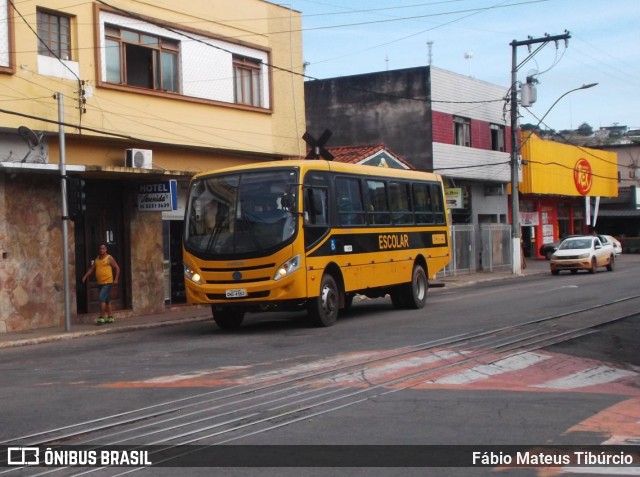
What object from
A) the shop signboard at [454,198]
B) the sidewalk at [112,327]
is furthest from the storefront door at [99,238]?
the shop signboard at [454,198]

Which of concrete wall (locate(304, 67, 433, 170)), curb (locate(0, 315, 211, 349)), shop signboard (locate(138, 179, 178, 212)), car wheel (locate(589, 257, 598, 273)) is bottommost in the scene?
curb (locate(0, 315, 211, 349))

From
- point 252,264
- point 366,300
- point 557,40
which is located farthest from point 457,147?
point 252,264

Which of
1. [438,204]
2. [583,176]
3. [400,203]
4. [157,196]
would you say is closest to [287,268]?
[400,203]

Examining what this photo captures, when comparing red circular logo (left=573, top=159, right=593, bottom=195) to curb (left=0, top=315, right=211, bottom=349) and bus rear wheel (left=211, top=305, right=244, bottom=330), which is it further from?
bus rear wheel (left=211, top=305, right=244, bottom=330)

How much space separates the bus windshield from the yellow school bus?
18 millimetres

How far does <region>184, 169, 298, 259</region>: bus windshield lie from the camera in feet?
50.7

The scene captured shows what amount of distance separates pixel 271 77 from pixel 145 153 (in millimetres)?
5912

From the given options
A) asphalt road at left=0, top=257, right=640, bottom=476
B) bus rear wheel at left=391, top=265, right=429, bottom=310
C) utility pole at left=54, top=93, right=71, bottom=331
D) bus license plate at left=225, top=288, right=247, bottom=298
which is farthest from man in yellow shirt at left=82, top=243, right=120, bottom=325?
bus rear wheel at left=391, top=265, right=429, bottom=310

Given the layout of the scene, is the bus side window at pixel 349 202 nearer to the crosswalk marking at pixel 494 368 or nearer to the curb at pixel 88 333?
the curb at pixel 88 333

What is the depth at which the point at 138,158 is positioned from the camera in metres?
19.7

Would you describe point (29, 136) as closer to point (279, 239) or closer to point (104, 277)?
point (104, 277)

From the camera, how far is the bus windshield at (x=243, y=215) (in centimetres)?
1545

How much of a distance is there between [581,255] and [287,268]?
2202 centimetres

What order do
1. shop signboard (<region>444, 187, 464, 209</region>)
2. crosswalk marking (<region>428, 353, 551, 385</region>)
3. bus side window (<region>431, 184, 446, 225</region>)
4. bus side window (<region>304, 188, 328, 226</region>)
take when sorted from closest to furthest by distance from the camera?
crosswalk marking (<region>428, 353, 551, 385</region>) → bus side window (<region>304, 188, 328, 226</region>) → bus side window (<region>431, 184, 446, 225</region>) → shop signboard (<region>444, 187, 464, 209</region>)
